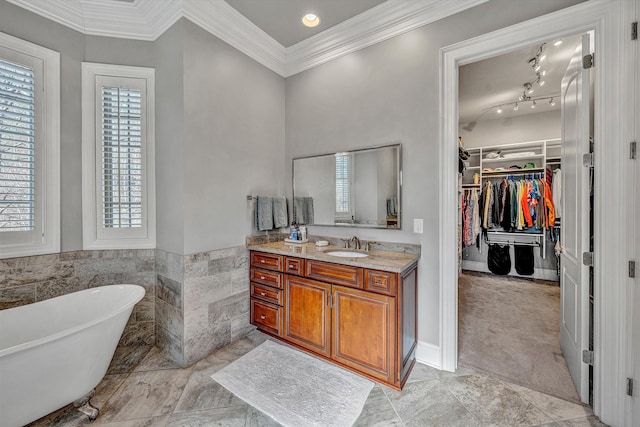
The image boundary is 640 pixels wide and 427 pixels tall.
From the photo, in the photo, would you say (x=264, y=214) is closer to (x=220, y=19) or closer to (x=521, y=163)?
(x=220, y=19)

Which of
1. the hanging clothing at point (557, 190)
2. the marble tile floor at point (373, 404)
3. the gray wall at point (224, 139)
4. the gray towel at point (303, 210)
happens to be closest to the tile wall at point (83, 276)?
the marble tile floor at point (373, 404)

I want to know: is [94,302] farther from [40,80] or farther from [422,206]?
[422,206]

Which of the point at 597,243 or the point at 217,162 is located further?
the point at 217,162

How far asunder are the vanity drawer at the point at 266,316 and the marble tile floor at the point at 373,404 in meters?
0.58

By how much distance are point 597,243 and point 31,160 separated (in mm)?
4057

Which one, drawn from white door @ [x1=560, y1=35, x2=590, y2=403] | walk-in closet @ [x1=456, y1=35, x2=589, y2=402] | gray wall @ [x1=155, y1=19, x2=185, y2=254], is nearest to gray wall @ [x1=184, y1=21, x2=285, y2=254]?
gray wall @ [x1=155, y1=19, x2=185, y2=254]

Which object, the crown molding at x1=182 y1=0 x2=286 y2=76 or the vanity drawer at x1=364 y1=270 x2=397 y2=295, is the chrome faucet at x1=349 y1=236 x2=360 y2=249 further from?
the crown molding at x1=182 y1=0 x2=286 y2=76

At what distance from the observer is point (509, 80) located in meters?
3.45

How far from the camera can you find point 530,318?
299 centimetres

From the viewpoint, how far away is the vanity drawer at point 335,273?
196cm

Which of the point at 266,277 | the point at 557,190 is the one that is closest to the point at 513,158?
the point at 557,190

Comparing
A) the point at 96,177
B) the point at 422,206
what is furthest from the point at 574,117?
the point at 96,177

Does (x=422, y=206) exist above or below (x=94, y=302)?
above

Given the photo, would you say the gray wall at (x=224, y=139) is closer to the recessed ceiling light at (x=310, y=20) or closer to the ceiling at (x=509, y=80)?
the recessed ceiling light at (x=310, y=20)
